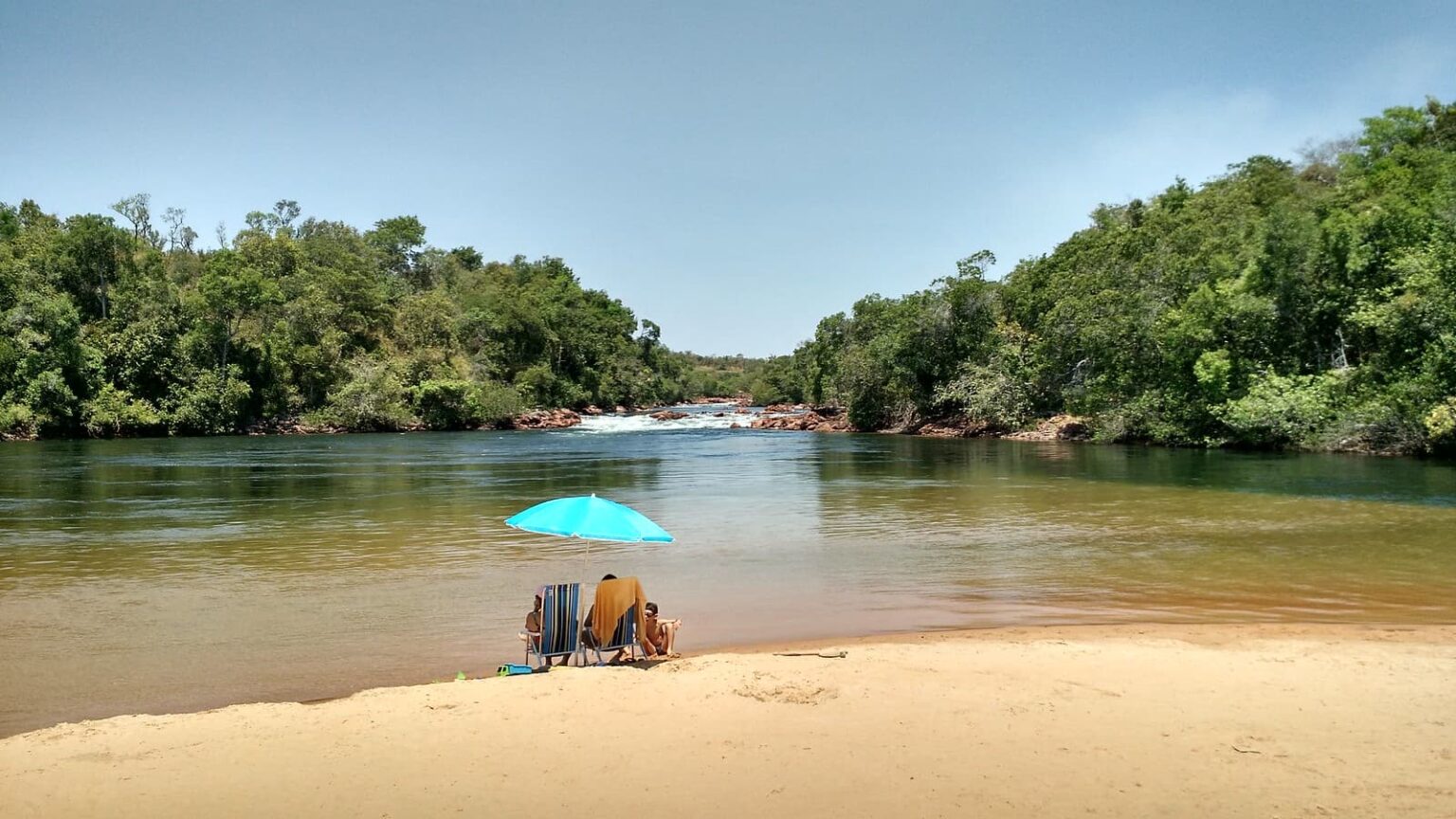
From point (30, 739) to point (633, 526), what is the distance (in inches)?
171

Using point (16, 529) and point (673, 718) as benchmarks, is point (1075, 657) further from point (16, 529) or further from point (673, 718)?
point (16, 529)

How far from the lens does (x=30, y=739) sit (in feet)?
18.0

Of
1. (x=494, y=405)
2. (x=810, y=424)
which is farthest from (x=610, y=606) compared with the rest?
(x=494, y=405)

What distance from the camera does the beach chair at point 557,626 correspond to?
7.36m

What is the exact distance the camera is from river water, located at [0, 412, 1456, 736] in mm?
8500

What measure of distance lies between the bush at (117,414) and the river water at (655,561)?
23.6m

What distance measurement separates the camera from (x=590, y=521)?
288 inches

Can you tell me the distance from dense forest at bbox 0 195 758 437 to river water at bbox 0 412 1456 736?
2424cm

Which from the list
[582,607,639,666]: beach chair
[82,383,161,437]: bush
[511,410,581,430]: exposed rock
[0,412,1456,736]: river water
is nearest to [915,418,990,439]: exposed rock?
[0,412,1456,736]: river water

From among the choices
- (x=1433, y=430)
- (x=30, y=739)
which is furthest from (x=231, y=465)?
(x=1433, y=430)

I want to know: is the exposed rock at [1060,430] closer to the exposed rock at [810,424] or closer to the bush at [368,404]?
the exposed rock at [810,424]

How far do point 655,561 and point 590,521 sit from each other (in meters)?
6.44

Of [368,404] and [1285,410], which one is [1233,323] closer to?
[1285,410]

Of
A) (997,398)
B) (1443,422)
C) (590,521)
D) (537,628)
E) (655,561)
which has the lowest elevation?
(655,561)
